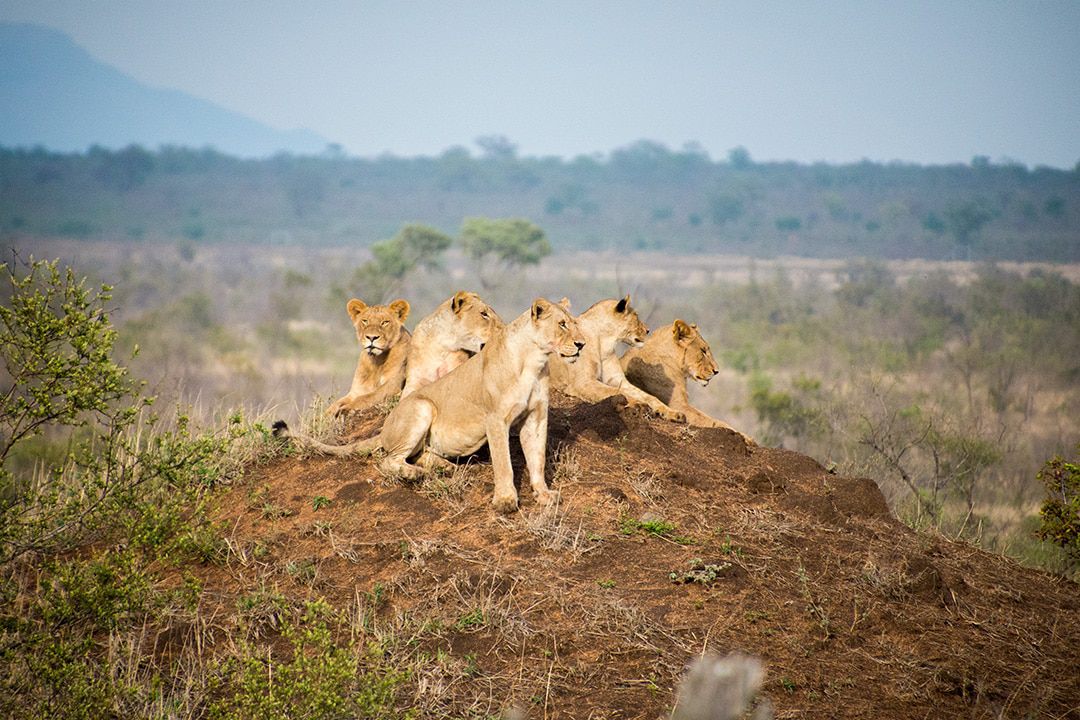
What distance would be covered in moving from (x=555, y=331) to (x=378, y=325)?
147 inches

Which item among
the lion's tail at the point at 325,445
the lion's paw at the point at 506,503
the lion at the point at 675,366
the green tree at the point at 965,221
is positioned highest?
the green tree at the point at 965,221

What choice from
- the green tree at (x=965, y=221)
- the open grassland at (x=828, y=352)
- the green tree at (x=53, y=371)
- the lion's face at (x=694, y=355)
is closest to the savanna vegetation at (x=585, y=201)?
the green tree at (x=965, y=221)

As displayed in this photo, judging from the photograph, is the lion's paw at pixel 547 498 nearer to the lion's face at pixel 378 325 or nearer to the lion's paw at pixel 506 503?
the lion's paw at pixel 506 503

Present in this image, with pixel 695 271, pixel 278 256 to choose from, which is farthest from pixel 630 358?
pixel 278 256

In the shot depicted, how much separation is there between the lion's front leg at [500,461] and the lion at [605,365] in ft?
8.84

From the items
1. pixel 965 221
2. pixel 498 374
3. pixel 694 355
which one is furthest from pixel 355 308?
pixel 965 221

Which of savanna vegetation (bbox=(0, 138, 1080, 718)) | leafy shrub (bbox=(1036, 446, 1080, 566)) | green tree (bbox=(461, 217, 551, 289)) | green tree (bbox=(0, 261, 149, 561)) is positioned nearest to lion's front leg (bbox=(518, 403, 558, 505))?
savanna vegetation (bbox=(0, 138, 1080, 718))

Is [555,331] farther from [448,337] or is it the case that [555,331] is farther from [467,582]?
[448,337]

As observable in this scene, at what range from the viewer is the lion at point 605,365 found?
1089 cm

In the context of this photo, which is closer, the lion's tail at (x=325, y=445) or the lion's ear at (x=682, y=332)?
the lion's tail at (x=325, y=445)

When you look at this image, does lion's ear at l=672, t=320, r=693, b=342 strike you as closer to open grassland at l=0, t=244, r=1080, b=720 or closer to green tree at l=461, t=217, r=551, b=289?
open grassland at l=0, t=244, r=1080, b=720

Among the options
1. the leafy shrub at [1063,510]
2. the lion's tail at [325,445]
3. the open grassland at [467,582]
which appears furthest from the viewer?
the lion's tail at [325,445]

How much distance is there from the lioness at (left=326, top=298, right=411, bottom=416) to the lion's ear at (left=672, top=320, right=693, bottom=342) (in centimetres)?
277

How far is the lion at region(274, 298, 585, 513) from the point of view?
321 inches
